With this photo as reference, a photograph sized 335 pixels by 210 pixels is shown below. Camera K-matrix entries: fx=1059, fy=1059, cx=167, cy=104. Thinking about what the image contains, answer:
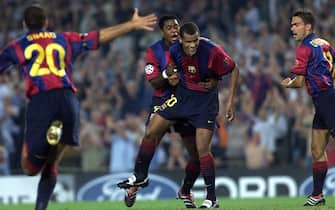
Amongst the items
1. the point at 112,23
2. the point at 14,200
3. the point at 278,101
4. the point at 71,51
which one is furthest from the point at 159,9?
the point at 71,51

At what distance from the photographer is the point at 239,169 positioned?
20.1 metres

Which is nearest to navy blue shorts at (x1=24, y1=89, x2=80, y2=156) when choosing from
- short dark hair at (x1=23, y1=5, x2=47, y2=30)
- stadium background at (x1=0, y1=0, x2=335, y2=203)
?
short dark hair at (x1=23, y1=5, x2=47, y2=30)

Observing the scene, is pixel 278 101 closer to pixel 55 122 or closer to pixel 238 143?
pixel 238 143

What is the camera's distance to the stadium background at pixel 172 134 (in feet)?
66.1

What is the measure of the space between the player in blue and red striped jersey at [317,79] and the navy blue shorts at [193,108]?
3.49 ft

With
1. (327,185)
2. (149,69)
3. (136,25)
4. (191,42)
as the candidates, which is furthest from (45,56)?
(327,185)

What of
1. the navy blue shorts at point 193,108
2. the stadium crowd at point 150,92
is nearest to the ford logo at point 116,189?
the stadium crowd at point 150,92

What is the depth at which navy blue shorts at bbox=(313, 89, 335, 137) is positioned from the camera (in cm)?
1352

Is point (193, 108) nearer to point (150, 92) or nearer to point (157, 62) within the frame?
point (157, 62)

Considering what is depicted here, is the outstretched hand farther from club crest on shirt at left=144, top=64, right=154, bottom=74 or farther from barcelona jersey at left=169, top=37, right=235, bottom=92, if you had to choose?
club crest on shirt at left=144, top=64, right=154, bottom=74

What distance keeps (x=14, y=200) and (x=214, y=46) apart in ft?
26.2

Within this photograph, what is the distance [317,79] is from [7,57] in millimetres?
4162

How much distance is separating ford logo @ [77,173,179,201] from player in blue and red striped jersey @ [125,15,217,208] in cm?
590

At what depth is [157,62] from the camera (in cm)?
1403
